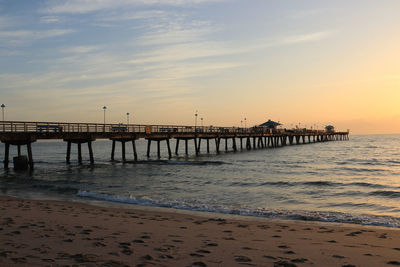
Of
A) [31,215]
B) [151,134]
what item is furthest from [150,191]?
[151,134]

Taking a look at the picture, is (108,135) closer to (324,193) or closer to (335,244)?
(324,193)

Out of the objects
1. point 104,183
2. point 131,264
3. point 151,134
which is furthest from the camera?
point 151,134

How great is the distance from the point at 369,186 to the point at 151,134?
24.2 meters

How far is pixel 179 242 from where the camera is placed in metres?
7.23

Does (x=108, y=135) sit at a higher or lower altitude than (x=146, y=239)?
higher

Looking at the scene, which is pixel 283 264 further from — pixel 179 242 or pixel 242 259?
pixel 179 242

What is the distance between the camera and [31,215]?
979 cm

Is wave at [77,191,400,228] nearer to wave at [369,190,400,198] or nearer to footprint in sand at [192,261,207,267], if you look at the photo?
wave at [369,190,400,198]

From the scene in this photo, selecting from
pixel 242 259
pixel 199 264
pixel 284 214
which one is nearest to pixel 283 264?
pixel 242 259

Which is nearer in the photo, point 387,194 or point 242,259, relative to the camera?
point 242,259

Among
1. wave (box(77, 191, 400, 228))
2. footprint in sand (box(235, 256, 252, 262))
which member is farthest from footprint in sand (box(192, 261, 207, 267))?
wave (box(77, 191, 400, 228))

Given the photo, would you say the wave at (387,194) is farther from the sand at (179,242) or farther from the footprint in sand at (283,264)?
the footprint in sand at (283,264)

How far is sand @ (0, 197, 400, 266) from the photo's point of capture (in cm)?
583

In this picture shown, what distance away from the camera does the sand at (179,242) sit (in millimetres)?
5832
